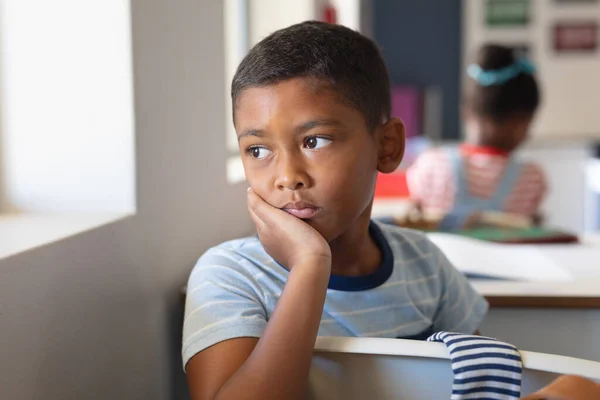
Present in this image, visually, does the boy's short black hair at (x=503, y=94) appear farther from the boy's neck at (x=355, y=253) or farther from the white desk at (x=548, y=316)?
the boy's neck at (x=355, y=253)

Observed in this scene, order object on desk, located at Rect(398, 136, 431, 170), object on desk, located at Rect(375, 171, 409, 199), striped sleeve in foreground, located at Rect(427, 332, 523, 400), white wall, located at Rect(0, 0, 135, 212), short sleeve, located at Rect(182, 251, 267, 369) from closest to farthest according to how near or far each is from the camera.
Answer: striped sleeve in foreground, located at Rect(427, 332, 523, 400) < short sleeve, located at Rect(182, 251, 267, 369) < white wall, located at Rect(0, 0, 135, 212) < object on desk, located at Rect(375, 171, 409, 199) < object on desk, located at Rect(398, 136, 431, 170)

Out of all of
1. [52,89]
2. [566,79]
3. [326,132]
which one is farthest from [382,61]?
[566,79]

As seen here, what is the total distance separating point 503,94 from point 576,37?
2.62 meters

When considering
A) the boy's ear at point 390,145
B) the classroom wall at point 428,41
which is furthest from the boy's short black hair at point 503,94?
the classroom wall at point 428,41

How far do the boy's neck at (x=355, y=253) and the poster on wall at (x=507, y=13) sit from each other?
12.4ft

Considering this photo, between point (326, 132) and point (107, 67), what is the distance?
0.98ft

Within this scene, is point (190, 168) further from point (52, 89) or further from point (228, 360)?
point (228, 360)

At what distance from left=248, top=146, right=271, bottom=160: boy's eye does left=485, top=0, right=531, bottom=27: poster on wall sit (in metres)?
3.96

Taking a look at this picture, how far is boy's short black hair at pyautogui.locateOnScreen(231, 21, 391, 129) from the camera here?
879 mm

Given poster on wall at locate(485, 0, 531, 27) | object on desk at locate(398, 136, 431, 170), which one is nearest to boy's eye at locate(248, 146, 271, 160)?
object on desk at locate(398, 136, 431, 170)

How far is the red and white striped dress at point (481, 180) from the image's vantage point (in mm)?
2188

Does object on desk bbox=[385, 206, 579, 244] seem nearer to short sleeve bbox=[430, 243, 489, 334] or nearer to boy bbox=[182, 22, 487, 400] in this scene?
short sleeve bbox=[430, 243, 489, 334]

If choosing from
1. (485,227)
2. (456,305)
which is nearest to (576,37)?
(485,227)

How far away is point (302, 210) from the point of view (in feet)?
2.86
